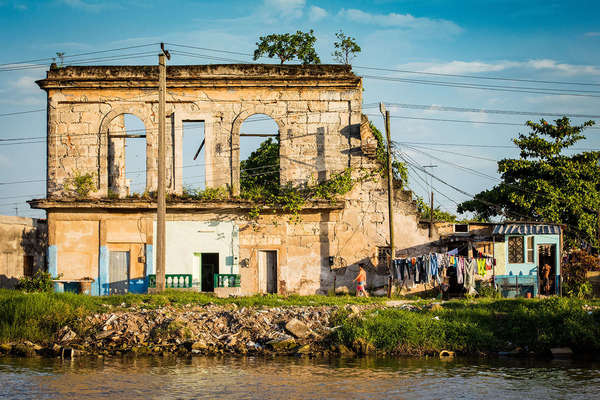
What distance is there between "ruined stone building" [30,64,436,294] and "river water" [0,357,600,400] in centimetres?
834

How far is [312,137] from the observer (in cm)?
2616

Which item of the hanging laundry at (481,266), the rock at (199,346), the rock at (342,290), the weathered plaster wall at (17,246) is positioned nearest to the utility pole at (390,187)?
the rock at (342,290)

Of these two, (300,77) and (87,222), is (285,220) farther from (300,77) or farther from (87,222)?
(87,222)

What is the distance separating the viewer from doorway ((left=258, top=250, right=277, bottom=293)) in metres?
25.7

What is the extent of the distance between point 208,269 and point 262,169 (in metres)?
9.11

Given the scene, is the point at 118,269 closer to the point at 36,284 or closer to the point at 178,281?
the point at 178,281

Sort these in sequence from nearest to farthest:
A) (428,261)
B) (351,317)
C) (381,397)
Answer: (381,397) < (351,317) < (428,261)

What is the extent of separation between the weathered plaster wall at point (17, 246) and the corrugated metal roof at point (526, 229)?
17834mm

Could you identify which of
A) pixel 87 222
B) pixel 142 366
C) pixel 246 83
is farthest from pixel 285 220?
pixel 142 366

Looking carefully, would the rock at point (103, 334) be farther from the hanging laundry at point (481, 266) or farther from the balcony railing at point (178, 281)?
the hanging laundry at point (481, 266)

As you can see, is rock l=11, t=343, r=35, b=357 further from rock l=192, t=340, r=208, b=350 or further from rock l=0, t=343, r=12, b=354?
rock l=192, t=340, r=208, b=350

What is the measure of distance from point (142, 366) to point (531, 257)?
1510 cm

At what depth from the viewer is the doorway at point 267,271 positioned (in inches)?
1011

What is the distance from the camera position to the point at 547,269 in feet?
83.8
